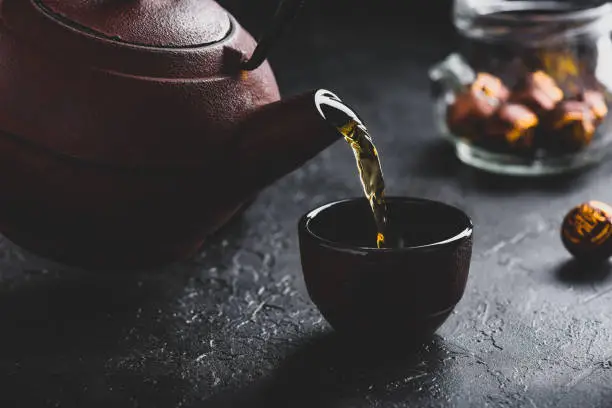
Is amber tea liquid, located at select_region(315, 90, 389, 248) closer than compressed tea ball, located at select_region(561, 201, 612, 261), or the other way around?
amber tea liquid, located at select_region(315, 90, 389, 248)

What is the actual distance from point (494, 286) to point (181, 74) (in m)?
0.38

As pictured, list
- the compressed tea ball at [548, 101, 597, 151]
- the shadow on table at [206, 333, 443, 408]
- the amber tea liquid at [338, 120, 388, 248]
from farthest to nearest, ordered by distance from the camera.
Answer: the compressed tea ball at [548, 101, 597, 151] → the amber tea liquid at [338, 120, 388, 248] → the shadow on table at [206, 333, 443, 408]

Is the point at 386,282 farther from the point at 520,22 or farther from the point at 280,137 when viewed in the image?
the point at 520,22

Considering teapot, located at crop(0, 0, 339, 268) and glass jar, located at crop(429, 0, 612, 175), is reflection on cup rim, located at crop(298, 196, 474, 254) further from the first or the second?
glass jar, located at crop(429, 0, 612, 175)

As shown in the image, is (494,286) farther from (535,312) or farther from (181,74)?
(181,74)

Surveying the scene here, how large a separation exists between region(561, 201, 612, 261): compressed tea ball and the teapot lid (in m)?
0.43

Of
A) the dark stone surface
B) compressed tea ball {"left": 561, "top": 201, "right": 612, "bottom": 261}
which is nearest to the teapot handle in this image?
the dark stone surface

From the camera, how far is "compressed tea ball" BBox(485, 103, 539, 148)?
1.29 m

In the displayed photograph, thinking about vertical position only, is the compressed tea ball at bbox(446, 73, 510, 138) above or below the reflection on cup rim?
below

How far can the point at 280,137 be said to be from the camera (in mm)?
895

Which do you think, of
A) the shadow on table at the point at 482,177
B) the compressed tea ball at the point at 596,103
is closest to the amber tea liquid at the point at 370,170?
the shadow on table at the point at 482,177

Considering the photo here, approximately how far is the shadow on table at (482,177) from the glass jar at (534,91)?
0.02 m

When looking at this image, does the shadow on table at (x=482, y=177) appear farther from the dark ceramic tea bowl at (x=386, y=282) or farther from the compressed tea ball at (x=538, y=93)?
the dark ceramic tea bowl at (x=386, y=282)

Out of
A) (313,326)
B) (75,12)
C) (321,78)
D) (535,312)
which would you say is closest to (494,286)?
(535,312)
